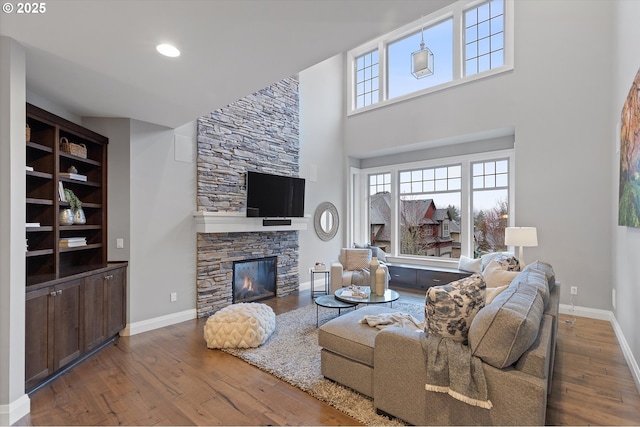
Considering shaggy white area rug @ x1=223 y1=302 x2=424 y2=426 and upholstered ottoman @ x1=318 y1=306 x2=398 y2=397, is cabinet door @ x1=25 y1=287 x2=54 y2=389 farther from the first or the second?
upholstered ottoman @ x1=318 y1=306 x2=398 y2=397

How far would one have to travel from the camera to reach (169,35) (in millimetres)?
2104

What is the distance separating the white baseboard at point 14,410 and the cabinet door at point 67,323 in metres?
0.45

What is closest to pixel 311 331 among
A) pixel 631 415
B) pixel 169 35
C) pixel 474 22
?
pixel 631 415

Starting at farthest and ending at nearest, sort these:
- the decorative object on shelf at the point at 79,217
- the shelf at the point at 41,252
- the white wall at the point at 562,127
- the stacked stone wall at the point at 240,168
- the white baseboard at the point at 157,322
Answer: the stacked stone wall at the point at 240,168 < the white wall at the point at 562,127 < the white baseboard at the point at 157,322 < the decorative object on shelf at the point at 79,217 < the shelf at the point at 41,252

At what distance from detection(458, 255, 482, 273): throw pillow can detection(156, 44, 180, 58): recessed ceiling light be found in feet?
16.5

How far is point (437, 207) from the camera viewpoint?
251 inches

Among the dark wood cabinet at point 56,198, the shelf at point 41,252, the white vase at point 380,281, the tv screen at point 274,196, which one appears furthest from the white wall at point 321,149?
the shelf at point 41,252

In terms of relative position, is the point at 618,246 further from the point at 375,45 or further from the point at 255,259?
the point at 375,45

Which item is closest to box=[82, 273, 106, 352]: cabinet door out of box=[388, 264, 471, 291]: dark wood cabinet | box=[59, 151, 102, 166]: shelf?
box=[59, 151, 102, 166]: shelf

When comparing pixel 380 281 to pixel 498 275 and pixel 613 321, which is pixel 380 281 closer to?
pixel 498 275

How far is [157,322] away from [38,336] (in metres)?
1.51

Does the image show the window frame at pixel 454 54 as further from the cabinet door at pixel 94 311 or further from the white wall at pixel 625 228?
the cabinet door at pixel 94 311

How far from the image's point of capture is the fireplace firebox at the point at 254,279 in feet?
16.2

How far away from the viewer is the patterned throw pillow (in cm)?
191
